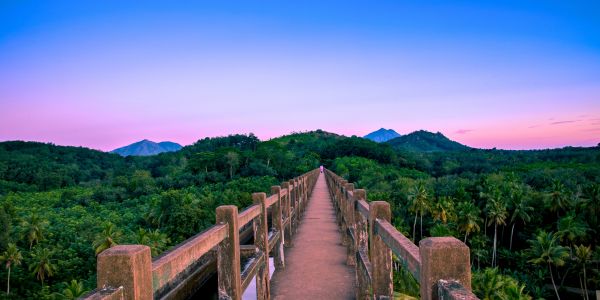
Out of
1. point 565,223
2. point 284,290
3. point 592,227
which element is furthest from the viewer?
point 592,227

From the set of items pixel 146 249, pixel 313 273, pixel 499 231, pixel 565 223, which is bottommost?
pixel 499 231

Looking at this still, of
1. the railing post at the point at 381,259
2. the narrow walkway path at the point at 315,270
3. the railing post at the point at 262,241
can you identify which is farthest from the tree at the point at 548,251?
the railing post at the point at 381,259

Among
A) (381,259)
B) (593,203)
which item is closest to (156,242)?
Answer: (381,259)

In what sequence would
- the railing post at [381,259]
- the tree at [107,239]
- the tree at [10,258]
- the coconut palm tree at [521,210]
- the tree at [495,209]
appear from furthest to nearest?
the coconut palm tree at [521,210], the tree at [495,209], the tree at [10,258], the tree at [107,239], the railing post at [381,259]

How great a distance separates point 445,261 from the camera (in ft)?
5.84

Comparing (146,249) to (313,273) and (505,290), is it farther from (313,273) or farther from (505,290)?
(505,290)

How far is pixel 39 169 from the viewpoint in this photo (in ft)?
344

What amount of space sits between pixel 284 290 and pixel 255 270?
1651 mm

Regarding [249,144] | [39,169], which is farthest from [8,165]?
[249,144]

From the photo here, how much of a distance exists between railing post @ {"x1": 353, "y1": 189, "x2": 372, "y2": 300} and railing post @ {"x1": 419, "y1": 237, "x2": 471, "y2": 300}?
9.26ft

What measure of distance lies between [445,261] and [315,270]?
17.1 feet

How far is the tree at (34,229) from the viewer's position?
44.4m

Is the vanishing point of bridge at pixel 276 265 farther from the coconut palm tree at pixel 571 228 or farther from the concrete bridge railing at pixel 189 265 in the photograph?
the coconut palm tree at pixel 571 228

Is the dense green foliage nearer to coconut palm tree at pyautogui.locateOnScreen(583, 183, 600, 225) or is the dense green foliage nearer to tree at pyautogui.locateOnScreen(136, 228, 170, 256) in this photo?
coconut palm tree at pyautogui.locateOnScreen(583, 183, 600, 225)
